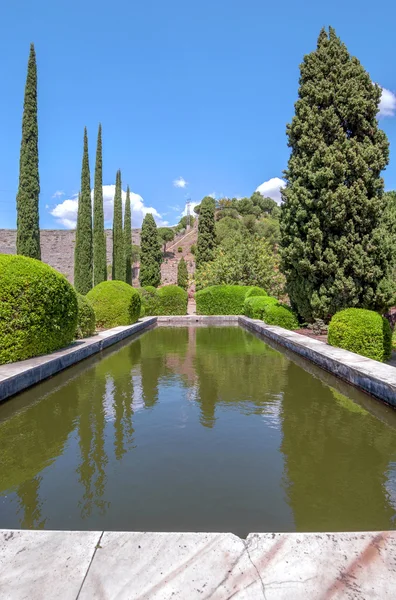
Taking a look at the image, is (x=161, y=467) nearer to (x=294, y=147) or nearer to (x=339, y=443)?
(x=339, y=443)

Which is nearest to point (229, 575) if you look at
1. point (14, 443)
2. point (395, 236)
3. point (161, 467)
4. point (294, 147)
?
point (161, 467)

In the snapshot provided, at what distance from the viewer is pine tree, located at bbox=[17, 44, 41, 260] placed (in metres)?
15.1

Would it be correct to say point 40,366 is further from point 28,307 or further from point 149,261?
point 149,261

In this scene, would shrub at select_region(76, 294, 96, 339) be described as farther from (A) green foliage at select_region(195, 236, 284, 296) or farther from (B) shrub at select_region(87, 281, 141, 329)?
(A) green foliage at select_region(195, 236, 284, 296)

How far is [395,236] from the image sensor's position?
9883mm

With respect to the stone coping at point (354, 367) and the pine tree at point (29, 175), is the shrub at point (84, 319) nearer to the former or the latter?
the stone coping at point (354, 367)

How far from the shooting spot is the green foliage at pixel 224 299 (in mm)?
19578

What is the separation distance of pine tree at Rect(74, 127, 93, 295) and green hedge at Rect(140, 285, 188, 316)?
10.3 feet

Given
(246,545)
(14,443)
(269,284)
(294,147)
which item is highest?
(294,147)

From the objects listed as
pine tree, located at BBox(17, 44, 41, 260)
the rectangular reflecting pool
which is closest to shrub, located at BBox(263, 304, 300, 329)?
the rectangular reflecting pool

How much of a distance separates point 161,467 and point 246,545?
3.87 ft

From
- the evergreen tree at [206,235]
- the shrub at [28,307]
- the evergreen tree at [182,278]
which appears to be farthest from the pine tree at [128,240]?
the shrub at [28,307]

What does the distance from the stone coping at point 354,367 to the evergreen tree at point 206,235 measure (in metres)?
20.9

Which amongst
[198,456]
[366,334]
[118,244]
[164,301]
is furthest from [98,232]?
[198,456]
